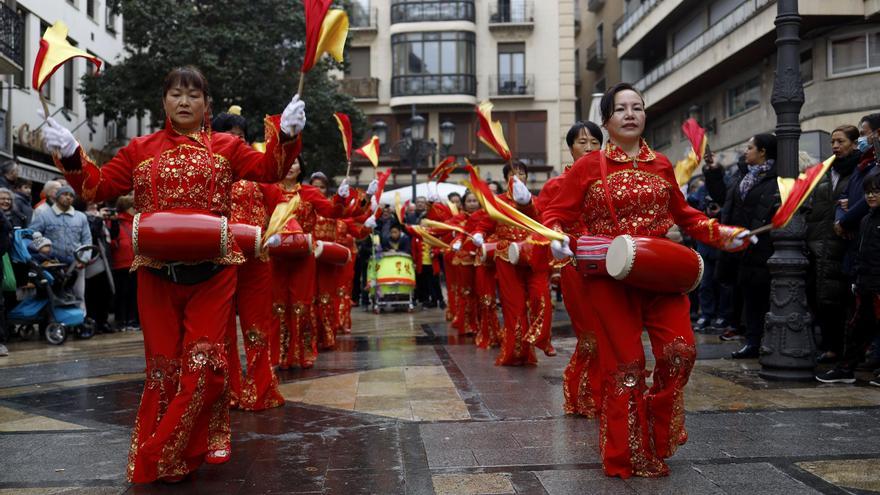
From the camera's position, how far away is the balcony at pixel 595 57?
4319 centimetres

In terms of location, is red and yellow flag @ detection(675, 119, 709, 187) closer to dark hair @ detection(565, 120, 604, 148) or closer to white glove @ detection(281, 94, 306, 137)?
dark hair @ detection(565, 120, 604, 148)

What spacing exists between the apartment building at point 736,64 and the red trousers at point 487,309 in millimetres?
9176

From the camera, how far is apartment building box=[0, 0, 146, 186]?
2161cm

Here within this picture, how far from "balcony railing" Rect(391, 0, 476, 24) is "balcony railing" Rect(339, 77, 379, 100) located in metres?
3.08

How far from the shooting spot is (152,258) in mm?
4422

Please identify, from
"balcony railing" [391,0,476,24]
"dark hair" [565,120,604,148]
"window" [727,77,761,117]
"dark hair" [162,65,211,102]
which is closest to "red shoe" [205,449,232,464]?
"dark hair" [162,65,211,102]

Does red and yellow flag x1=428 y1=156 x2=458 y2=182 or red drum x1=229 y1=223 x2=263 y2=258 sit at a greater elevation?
red and yellow flag x1=428 y1=156 x2=458 y2=182

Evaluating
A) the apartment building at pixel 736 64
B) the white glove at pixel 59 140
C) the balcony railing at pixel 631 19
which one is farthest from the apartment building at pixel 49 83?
the balcony railing at pixel 631 19

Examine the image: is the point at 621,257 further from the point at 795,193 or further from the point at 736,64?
the point at 736,64

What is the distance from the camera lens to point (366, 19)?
3997 centimetres

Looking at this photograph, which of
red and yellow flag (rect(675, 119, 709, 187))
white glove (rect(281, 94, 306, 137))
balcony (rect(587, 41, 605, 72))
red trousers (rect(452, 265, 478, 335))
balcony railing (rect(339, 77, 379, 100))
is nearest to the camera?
white glove (rect(281, 94, 306, 137))

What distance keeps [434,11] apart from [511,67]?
445 cm

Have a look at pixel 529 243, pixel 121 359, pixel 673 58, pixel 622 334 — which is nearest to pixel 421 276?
pixel 121 359

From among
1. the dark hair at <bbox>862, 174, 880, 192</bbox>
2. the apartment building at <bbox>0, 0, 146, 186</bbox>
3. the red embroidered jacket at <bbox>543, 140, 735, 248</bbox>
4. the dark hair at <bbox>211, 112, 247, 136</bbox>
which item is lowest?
the red embroidered jacket at <bbox>543, 140, 735, 248</bbox>
